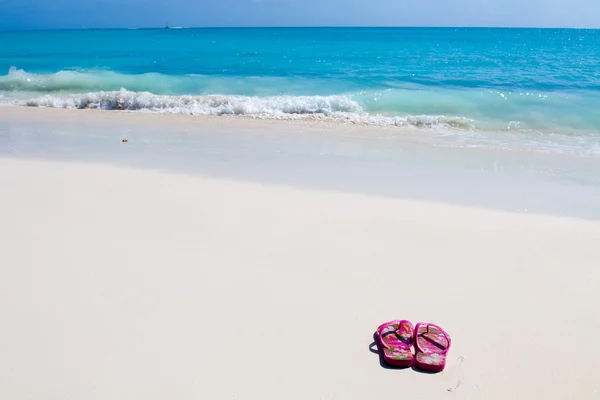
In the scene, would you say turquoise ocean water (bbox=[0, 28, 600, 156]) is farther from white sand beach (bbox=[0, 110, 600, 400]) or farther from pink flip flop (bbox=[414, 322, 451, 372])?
pink flip flop (bbox=[414, 322, 451, 372])

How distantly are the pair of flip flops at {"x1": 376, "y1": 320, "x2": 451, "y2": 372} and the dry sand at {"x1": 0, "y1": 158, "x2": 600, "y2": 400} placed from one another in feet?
0.24

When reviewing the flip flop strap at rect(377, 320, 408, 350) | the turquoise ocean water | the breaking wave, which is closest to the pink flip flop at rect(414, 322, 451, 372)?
the flip flop strap at rect(377, 320, 408, 350)

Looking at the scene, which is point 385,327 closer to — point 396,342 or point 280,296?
point 396,342

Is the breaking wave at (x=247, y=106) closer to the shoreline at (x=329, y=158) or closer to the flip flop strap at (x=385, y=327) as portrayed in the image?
the shoreline at (x=329, y=158)

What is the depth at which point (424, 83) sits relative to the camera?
17.4 metres

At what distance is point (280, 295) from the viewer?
3.67m

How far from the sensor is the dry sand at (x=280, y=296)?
9.42 feet

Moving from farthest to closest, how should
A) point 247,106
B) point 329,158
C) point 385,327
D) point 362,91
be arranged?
point 362,91 < point 247,106 < point 329,158 < point 385,327

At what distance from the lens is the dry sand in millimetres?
2871

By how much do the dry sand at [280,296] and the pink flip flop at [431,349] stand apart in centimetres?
7

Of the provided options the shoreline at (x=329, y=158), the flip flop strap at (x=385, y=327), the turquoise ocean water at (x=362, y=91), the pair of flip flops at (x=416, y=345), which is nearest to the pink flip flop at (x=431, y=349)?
the pair of flip flops at (x=416, y=345)

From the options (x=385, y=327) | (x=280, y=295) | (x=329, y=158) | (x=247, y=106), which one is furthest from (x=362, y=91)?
(x=385, y=327)

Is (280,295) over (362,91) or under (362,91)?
under

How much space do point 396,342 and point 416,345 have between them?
0.14 meters
